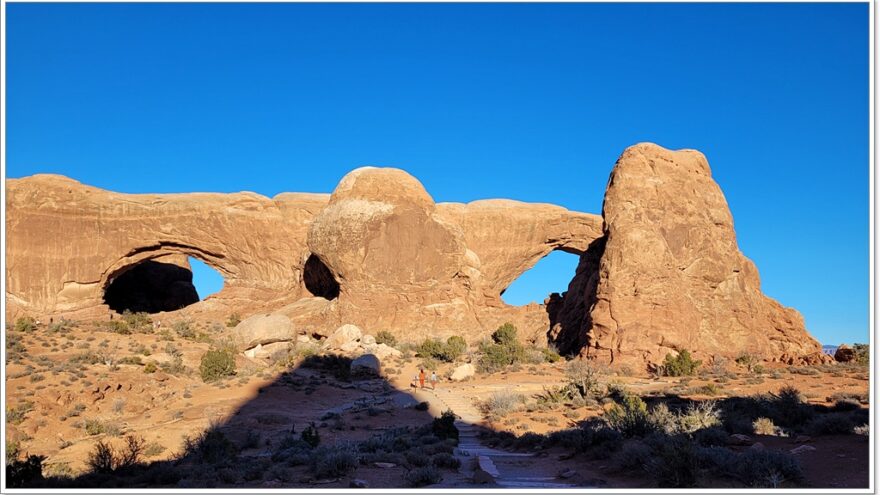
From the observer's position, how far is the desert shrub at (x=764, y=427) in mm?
12023

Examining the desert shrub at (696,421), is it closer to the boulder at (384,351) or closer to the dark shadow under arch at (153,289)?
the boulder at (384,351)

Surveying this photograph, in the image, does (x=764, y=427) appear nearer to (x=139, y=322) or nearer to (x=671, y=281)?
(x=671, y=281)

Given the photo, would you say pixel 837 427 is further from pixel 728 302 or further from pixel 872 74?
pixel 728 302

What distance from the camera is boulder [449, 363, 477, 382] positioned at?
2630 cm

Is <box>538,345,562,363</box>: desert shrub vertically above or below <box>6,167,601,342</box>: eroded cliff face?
below

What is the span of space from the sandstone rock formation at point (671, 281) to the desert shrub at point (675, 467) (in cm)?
1801

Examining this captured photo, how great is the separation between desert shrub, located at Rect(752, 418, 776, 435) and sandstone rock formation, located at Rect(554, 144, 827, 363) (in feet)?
44.8

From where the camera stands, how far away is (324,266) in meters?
39.8

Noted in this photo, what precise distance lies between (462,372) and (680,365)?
330 inches

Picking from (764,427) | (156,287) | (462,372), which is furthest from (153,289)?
(764,427)

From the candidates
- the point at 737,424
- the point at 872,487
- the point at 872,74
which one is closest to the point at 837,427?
the point at 737,424

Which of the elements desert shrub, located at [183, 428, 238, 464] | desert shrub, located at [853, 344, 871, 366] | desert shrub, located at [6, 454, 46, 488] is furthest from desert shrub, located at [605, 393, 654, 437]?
desert shrub, located at [853, 344, 871, 366]

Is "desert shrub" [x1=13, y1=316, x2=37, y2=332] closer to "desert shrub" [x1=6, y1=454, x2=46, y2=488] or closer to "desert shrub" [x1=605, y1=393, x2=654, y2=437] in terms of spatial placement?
"desert shrub" [x1=6, y1=454, x2=46, y2=488]

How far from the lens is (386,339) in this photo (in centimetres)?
3312
